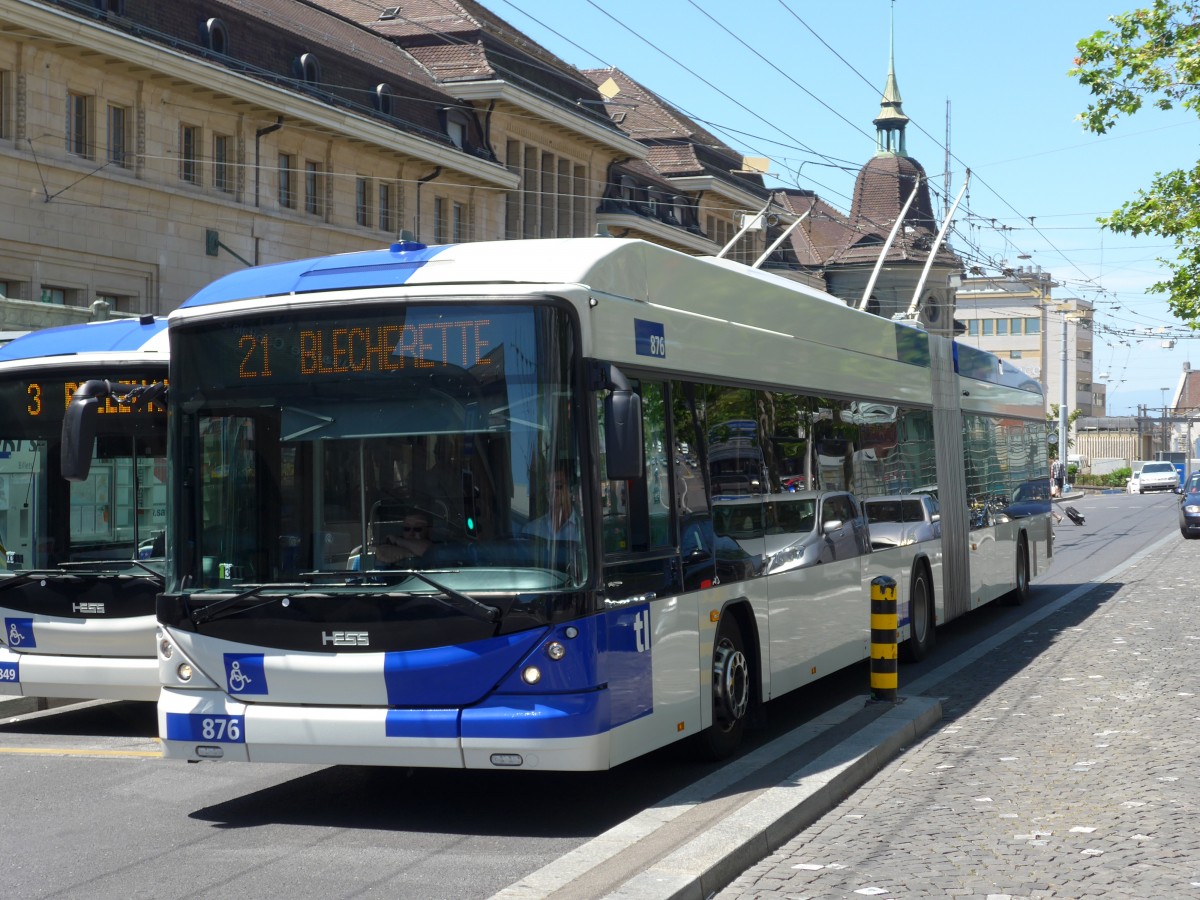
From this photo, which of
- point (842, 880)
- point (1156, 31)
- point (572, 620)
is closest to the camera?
point (842, 880)

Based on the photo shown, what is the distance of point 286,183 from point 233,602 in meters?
28.0

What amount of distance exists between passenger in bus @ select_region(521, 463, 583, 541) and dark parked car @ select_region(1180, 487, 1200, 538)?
33.0 metres

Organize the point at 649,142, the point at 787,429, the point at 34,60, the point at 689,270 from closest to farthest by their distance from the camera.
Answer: the point at 689,270
the point at 787,429
the point at 34,60
the point at 649,142

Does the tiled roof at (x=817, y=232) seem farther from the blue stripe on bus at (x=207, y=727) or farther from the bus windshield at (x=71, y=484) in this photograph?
the blue stripe on bus at (x=207, y=727)

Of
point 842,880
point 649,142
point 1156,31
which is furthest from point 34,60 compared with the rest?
point 649,142

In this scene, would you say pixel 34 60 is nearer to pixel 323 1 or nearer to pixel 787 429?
pixel 323 1

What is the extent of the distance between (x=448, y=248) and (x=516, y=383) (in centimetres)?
98

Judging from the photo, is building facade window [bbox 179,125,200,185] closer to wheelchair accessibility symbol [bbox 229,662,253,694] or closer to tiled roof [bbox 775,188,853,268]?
wheelchair accessibility symbol [bbox 229,662,253,694]

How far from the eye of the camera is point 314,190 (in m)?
35.8

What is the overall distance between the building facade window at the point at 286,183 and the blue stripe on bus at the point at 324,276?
87.9 feet

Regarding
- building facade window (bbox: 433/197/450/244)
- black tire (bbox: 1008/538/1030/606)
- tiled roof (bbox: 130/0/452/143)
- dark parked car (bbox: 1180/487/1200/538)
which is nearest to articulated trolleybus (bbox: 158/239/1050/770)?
black tire (bbox: 1008/538/1030/606)

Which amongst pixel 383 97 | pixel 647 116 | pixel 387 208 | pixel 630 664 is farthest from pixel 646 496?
pixel 647 116

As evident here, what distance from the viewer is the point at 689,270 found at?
9.46m

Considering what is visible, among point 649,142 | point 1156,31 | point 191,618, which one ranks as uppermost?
point 649,142
